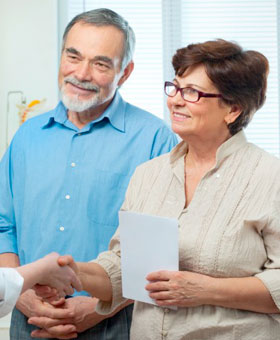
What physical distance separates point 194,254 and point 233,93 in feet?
1.59

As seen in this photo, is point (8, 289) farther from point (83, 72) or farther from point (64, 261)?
point (83, 72)

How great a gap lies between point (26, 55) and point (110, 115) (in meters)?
1.96

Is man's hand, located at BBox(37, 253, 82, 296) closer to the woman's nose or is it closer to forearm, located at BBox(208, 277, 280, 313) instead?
forearm, located at BBox(208, 277, 280, 313)

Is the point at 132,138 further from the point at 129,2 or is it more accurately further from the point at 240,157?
the point at 129,2

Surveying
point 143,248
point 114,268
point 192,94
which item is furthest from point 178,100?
point 114,268

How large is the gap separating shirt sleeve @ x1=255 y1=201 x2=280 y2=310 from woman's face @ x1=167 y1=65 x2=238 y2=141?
12.1 inches

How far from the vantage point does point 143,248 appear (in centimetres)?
156

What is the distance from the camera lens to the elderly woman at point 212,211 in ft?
4.85

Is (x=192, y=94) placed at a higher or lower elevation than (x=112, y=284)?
higher

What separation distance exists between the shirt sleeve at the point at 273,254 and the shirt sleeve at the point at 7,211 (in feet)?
3.02

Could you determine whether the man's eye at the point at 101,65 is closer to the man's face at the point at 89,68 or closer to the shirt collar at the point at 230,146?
the man's face at the point at 89,68

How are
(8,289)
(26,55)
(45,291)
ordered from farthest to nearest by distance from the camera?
Answer: 1. (26,55)
2. (45,291)
3. (8,289)

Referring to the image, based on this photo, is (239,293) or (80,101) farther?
(80,101)

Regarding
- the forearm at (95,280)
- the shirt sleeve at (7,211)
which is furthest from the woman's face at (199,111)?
the shirt sleeve at (7,211)
